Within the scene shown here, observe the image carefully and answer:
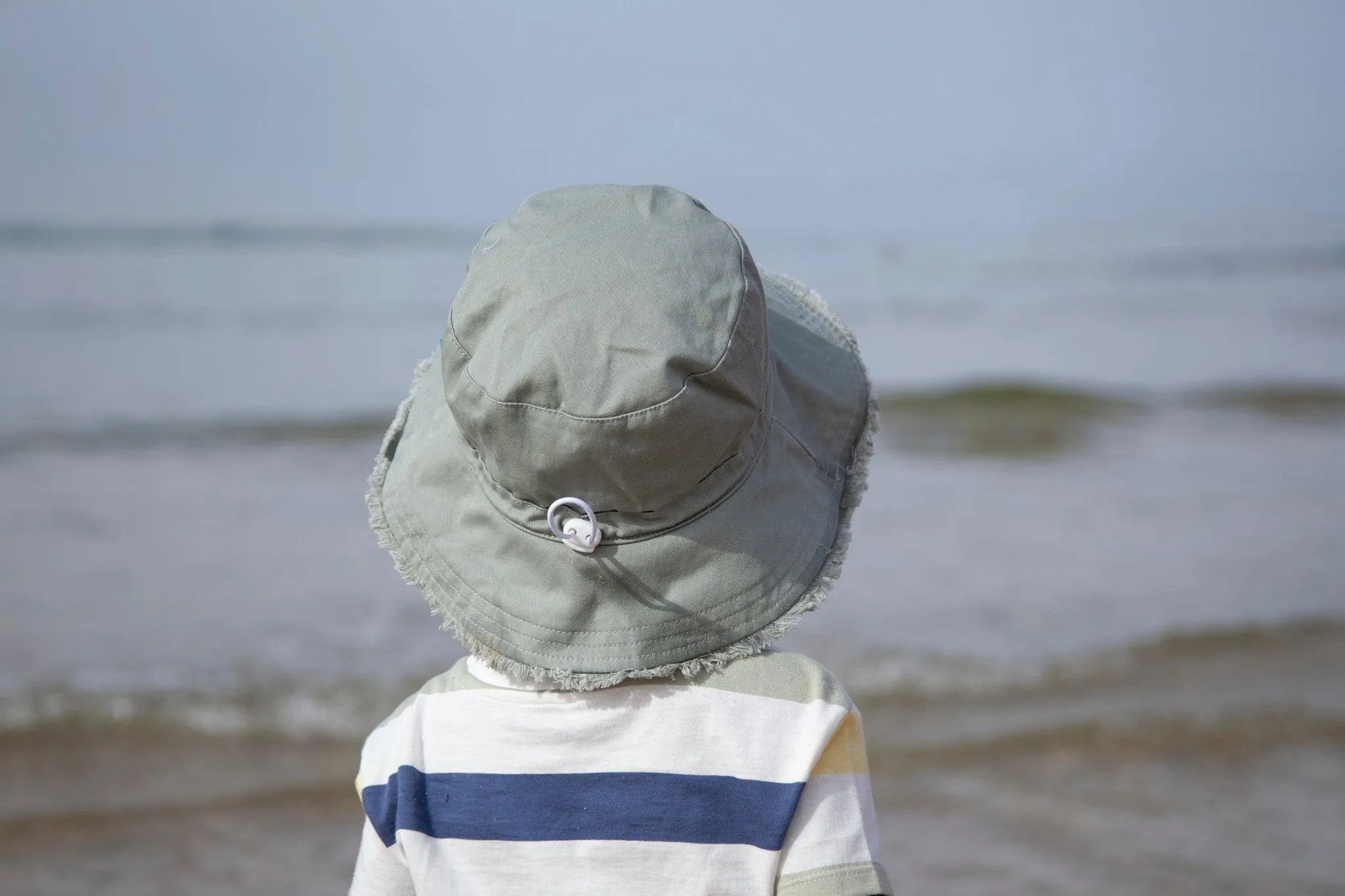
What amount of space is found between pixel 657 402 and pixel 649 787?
0.34 metres

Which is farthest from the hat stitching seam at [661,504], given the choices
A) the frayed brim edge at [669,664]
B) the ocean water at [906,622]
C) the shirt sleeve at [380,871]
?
the ocean water at [906,622]

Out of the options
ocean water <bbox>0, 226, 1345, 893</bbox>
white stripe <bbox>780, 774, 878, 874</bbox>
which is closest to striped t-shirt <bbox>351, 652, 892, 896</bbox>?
white stripe <bbox>780, 774, 878, 874</bbox>

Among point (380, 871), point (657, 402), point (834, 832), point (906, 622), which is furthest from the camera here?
point (906, 622)

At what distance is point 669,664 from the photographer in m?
1.03

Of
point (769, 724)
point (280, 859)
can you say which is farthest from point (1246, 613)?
point (769, 724)

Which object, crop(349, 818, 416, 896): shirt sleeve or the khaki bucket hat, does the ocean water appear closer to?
crop(349, 818, 416, 896): shirt sleeve

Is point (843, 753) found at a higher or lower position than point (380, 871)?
higher

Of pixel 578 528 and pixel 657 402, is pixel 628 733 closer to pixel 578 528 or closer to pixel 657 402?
pixel 578 528

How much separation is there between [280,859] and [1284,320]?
419 inches

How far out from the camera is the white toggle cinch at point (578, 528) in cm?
98

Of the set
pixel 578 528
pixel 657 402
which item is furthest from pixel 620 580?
pixel 657 402

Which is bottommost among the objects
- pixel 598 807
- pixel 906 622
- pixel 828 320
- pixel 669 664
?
pixel 906 622

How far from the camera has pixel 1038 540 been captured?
15.4ft

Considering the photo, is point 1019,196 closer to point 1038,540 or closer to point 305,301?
point 305,301
